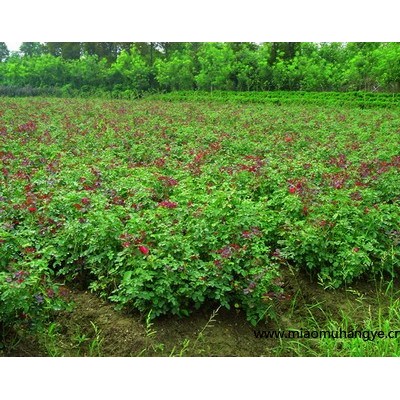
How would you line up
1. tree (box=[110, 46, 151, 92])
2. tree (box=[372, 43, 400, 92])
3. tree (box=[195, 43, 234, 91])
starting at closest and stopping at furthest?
tree (box=[110, 46, 151, 92]), tree (box=[372, 43, 400, 92]), tree (box=[195, 43, 234, 91])

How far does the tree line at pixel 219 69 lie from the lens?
1102 centimetres

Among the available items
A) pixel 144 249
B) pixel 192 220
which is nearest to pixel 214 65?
pixel 192 220

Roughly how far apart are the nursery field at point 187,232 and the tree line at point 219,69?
171 inches

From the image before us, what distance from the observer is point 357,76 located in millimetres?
14711

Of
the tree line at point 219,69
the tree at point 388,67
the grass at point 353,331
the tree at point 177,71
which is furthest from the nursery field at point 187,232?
the tree at point 388,67

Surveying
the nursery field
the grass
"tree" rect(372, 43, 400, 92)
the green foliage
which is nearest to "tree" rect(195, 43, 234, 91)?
"tree" rect(372, 43, 400, 92)

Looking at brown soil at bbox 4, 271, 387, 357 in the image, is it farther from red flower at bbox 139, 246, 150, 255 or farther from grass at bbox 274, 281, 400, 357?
red flower at bbox 139, 246, 150, 255

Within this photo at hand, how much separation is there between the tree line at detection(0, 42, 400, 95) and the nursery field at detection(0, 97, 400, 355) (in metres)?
4.33

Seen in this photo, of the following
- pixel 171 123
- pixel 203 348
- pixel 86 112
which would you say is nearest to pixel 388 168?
pixel 203 348

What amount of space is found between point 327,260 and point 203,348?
139 centimetres

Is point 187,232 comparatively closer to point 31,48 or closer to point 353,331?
point 353,331

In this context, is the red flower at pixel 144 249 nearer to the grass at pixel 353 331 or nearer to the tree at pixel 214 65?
the grass at pixel 353 331

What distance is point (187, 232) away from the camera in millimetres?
3754

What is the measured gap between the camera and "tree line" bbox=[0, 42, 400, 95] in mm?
11016
